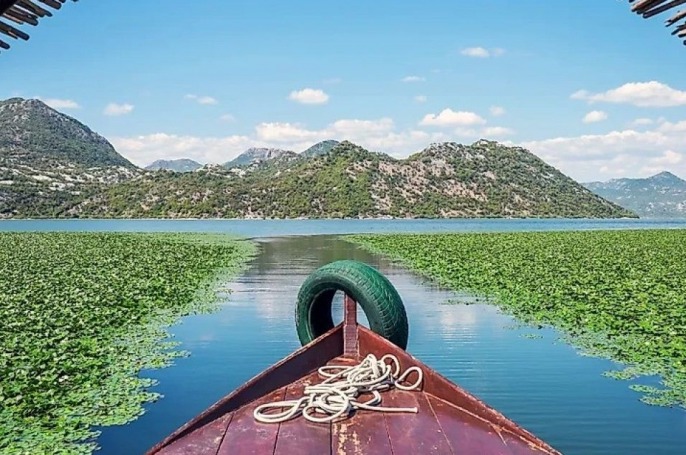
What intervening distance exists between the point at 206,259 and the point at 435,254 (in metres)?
9.93

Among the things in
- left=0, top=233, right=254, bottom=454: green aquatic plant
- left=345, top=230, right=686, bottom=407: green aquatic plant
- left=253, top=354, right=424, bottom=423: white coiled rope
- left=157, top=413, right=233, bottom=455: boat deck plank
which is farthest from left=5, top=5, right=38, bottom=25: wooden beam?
left=345, top=230, right=686, bottom=407: green aquatic plant

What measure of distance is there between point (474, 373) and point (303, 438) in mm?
6019

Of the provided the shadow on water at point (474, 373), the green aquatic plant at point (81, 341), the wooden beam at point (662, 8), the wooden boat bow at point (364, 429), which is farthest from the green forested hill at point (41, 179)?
the wooden beam at point (662, 8)

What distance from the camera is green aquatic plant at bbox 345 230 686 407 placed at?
33.7 feet

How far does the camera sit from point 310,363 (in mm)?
5809

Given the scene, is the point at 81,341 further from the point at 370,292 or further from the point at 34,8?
the point at 34,8

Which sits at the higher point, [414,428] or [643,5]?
[643,5]

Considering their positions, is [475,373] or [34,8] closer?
[34,8]

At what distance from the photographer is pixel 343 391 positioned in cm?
504

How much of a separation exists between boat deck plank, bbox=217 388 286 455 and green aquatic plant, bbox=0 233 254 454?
2.68 meters

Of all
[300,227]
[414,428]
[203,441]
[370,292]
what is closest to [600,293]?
[370,292]

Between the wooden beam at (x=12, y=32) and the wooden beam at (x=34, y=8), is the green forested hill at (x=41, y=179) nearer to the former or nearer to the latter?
the wooden beam at (x=12, y=32)

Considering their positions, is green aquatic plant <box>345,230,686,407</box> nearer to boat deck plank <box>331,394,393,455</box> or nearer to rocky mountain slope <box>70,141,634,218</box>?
boat deck plank <box>331,394,393,455</box>

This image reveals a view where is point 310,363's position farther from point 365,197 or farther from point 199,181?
point 199,181
